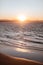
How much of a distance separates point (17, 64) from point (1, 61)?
31cm

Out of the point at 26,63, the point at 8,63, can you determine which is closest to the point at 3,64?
the point at 8,63

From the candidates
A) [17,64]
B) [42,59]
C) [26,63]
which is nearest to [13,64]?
[17,64]

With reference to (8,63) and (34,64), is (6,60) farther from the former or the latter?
(34,64)

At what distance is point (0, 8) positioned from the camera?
5.98m

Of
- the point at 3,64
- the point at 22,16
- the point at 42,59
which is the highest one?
the point at 22,16

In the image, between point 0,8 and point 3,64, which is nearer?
point 3,64

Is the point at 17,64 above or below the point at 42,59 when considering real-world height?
below

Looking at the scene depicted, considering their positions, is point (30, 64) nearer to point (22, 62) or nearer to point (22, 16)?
point (22, 62)

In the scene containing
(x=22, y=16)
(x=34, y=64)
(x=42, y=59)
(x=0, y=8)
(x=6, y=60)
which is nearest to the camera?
(x=34, y=64)

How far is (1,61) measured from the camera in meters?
2.50

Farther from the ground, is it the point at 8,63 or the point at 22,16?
the point at 22,16

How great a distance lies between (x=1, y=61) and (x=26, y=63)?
0.45m

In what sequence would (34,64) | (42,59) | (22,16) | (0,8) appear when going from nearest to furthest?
(34,64)
(42,59)
(0,8)
(22,16)

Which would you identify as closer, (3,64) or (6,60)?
(3,64)
